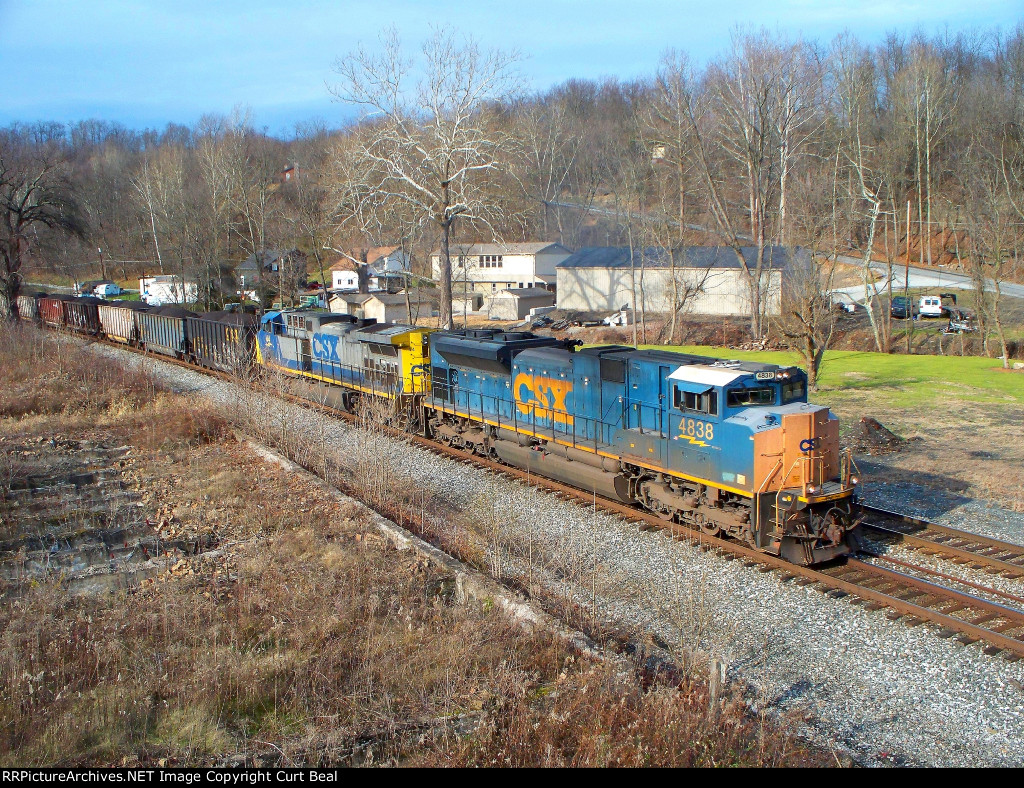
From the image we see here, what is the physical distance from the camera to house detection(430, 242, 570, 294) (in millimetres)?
63375

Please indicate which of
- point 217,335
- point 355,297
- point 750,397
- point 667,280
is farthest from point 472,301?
point 750,397

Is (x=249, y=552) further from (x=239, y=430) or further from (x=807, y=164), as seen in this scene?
(x=807, y=164)

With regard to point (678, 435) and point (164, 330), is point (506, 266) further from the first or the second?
point (678, 435)

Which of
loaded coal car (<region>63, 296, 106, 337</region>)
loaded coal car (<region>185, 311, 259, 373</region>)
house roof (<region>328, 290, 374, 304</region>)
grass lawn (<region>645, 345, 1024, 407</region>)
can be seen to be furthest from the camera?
house roof (<region>328, 290, 374, 304</region>)

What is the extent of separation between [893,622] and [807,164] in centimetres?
4934

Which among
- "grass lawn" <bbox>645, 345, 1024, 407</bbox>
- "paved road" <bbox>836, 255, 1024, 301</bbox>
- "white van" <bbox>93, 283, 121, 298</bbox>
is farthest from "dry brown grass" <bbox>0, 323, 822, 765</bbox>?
"white van" <bbox>93, 283, 121, 298</bbox>

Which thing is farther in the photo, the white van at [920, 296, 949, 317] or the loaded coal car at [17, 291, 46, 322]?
the loaded coal car at [17, 291, 46, 322]

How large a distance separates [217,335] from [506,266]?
38815 mm

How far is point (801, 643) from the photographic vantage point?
29.0 feet

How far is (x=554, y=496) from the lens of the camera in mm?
14852

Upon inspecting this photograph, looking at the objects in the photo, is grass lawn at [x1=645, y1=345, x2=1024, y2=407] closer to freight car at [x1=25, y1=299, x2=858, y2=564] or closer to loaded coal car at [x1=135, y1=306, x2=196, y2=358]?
freight car at [x1=25, y1=299, x2=858, y2=564]

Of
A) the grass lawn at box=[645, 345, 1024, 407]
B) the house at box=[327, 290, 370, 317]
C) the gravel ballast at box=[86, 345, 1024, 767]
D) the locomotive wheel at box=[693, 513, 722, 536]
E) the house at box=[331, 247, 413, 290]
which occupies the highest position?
the house at box=[331, 247, 413, 290]

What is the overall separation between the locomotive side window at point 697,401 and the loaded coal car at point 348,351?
9.19m

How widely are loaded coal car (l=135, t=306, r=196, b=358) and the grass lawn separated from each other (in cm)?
2503
